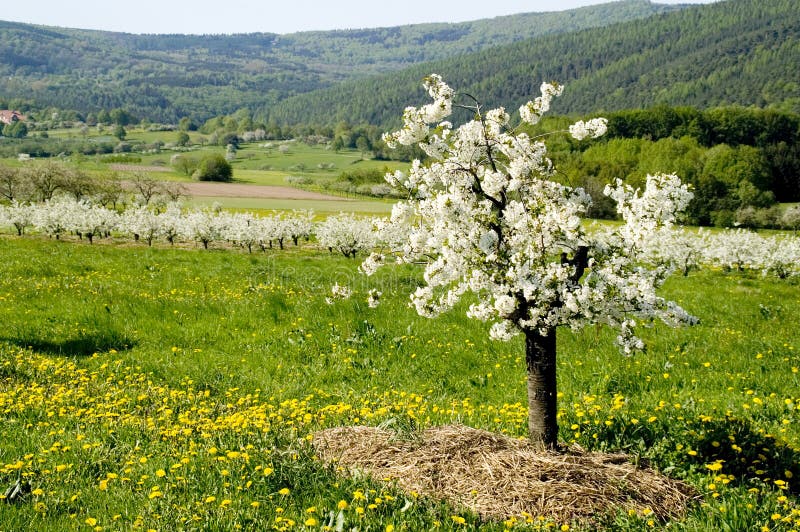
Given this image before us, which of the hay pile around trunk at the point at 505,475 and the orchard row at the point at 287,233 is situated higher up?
the hay pile around trunk at the point at 505,475

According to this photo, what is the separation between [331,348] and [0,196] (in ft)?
305

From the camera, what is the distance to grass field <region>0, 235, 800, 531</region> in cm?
569

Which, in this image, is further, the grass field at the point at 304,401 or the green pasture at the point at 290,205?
the green pasture at the point at 290,205

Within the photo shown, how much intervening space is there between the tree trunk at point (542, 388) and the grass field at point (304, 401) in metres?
1.03

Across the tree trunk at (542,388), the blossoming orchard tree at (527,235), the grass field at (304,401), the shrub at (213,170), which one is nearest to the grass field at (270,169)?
the shrub at (213,170)

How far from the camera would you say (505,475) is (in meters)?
6.40

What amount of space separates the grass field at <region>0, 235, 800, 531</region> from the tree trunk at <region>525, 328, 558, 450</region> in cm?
103

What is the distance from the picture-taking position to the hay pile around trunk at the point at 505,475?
19.5ft

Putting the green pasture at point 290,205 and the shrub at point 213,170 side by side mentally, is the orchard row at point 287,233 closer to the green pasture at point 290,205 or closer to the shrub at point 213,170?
the green pasture at point 290,205

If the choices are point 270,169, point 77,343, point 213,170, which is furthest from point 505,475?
point 270,169

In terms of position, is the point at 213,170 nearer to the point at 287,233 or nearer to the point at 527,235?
the point at 287,233

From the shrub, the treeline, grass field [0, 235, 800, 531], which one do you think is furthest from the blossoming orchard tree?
the shrub

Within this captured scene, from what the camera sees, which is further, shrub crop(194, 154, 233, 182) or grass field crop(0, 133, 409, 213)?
shrub crop(194, 154, 233, 182)

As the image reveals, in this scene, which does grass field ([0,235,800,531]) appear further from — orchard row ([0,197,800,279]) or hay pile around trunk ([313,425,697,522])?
orchard row ([0,197,800,279])
